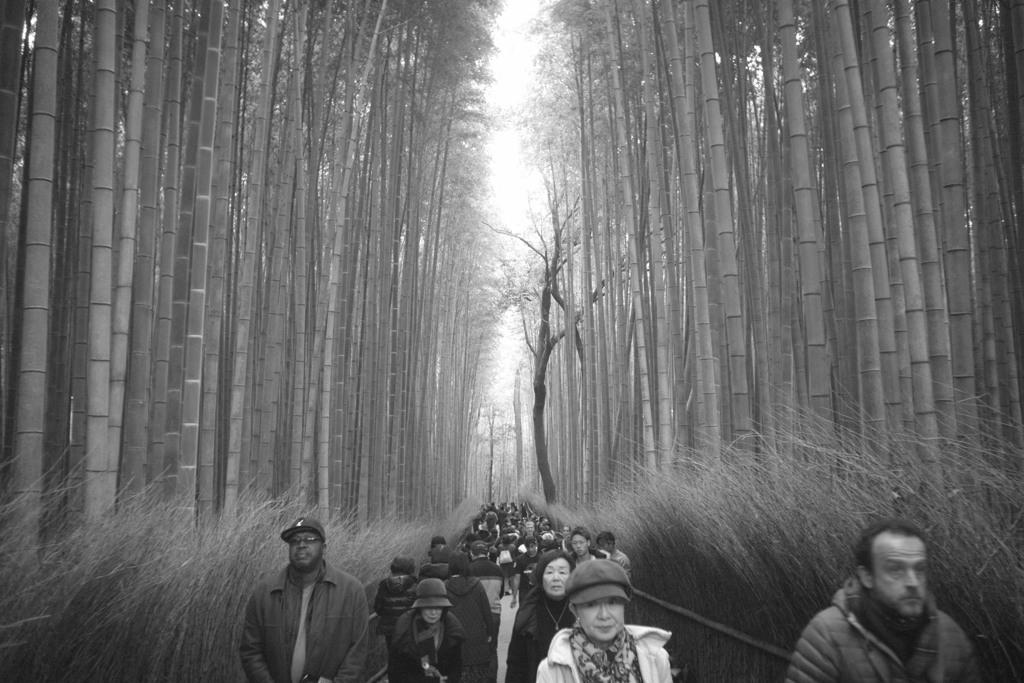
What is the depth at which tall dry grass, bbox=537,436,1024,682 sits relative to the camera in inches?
78.5

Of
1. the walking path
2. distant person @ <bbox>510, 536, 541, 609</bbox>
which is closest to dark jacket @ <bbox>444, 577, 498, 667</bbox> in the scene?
distant person @ <bbox>510, 536, 541, 609</bbox>

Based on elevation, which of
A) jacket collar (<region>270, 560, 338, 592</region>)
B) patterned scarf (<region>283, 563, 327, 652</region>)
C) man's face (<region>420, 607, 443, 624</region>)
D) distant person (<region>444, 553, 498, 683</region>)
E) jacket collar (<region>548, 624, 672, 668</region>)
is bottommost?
distant person (<region>444, 553, 498, 683</region>)

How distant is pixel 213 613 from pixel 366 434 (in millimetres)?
5020

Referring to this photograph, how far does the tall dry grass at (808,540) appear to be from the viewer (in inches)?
78.5

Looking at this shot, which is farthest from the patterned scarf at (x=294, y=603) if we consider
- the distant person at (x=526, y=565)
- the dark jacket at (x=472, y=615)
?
the distant person at (x=526, y=565)

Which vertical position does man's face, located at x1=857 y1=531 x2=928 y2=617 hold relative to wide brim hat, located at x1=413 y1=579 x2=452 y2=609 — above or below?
above

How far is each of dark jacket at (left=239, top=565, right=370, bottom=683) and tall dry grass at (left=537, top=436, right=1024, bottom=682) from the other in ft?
4.78

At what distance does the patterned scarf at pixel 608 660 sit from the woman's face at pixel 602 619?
1cm

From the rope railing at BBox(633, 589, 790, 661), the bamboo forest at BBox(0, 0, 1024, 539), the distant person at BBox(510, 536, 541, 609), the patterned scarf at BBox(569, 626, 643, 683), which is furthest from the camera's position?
the distant person at BBox(510, 536, 541, 609)

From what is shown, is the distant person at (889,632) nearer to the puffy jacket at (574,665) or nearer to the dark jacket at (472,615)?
the puffy jacket at (574,665)

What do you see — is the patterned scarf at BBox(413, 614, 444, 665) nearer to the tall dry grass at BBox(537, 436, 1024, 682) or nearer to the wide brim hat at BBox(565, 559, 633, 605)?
the tall dry grass at BBox(537, 436, 1024, 682)

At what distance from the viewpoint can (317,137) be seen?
640 cm

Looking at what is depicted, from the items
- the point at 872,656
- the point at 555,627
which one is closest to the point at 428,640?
the point at 555,627

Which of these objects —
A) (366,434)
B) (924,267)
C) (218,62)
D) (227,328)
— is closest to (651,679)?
(924,267)
